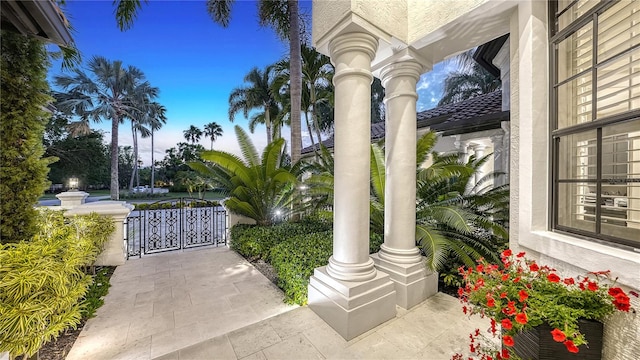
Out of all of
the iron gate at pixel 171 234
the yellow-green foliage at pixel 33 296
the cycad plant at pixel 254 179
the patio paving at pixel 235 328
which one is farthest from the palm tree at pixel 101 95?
the yellow-green foliage at pixel 33 296

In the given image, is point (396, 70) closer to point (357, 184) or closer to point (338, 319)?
point (357, 184)

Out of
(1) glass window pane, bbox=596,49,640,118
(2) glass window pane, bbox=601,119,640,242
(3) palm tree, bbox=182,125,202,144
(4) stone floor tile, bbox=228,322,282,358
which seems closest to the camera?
(1) glass window pane, bbox=596,49,640,118

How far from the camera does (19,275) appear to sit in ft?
6.57

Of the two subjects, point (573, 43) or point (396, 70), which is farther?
point (396, 70)

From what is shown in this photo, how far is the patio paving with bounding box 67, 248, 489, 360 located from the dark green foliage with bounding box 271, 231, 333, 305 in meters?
0.26

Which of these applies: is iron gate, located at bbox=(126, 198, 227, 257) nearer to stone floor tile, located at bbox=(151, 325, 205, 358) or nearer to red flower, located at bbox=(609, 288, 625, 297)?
stone floor tile, located at bbox=(151, 325, 205, 358)

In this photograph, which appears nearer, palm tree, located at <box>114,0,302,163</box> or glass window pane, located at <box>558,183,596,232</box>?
glass window pane, located at <box>558,183,596,232</box>

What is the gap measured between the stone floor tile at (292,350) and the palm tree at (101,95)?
82.7 feet

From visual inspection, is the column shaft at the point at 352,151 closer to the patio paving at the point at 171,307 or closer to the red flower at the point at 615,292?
the patio paving at the point at 171,307

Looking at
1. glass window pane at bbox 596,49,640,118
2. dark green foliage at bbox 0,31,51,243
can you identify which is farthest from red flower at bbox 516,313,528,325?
dark green foliage at bbox 0,31,51,243

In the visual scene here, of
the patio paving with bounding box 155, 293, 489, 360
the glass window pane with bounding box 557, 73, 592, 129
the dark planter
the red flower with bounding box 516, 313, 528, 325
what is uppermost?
the glass window pane with bounding box 557, 73, 592, 129

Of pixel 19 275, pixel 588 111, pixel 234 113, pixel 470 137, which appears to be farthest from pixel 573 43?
pixel 234 113

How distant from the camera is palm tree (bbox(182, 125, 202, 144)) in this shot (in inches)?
1588

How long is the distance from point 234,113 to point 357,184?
22.7 m
